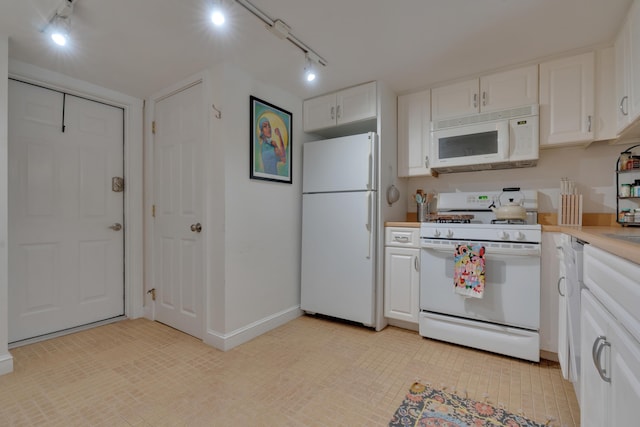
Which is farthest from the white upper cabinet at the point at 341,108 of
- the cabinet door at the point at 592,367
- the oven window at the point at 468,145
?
the cabinet door at the point at 592,367

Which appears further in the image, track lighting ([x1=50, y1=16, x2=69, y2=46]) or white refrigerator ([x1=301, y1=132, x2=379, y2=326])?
white refrigerator ([x1=301, y1=132, x2=379, y2=326])

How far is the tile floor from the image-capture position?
4.95 ft

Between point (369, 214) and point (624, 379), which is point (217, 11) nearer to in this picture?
point (369, 214)

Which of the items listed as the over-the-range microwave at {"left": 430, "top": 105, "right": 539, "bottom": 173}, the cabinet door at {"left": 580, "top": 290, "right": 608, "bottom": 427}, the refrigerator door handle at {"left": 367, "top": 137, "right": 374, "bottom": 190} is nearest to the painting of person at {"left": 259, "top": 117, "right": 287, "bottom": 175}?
the refrigerator door handle at {"left": 367, "top": 137, "right": 374, "bottom": 190}

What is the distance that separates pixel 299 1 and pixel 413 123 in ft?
5.11

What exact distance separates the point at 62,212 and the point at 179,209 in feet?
3.03

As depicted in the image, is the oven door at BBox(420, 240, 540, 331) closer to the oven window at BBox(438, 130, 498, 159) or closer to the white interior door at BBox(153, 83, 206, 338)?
the oven window at BBox(438, 130, 498, 159)

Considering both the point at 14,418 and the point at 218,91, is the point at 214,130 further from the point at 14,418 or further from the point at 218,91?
the point at 14,418

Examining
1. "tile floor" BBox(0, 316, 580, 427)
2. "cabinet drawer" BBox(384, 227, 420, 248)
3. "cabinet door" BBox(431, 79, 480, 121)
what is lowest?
"tile floor" BBox(0, 316, 580, 427)

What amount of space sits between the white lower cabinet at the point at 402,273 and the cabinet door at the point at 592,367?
1.33 m

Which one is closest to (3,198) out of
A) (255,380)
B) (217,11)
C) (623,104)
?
(217,11)

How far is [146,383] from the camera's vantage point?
1.79 metres

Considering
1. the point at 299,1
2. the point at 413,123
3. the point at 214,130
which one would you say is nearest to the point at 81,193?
the point at 214,130

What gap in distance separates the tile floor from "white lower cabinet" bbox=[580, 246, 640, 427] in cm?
63
